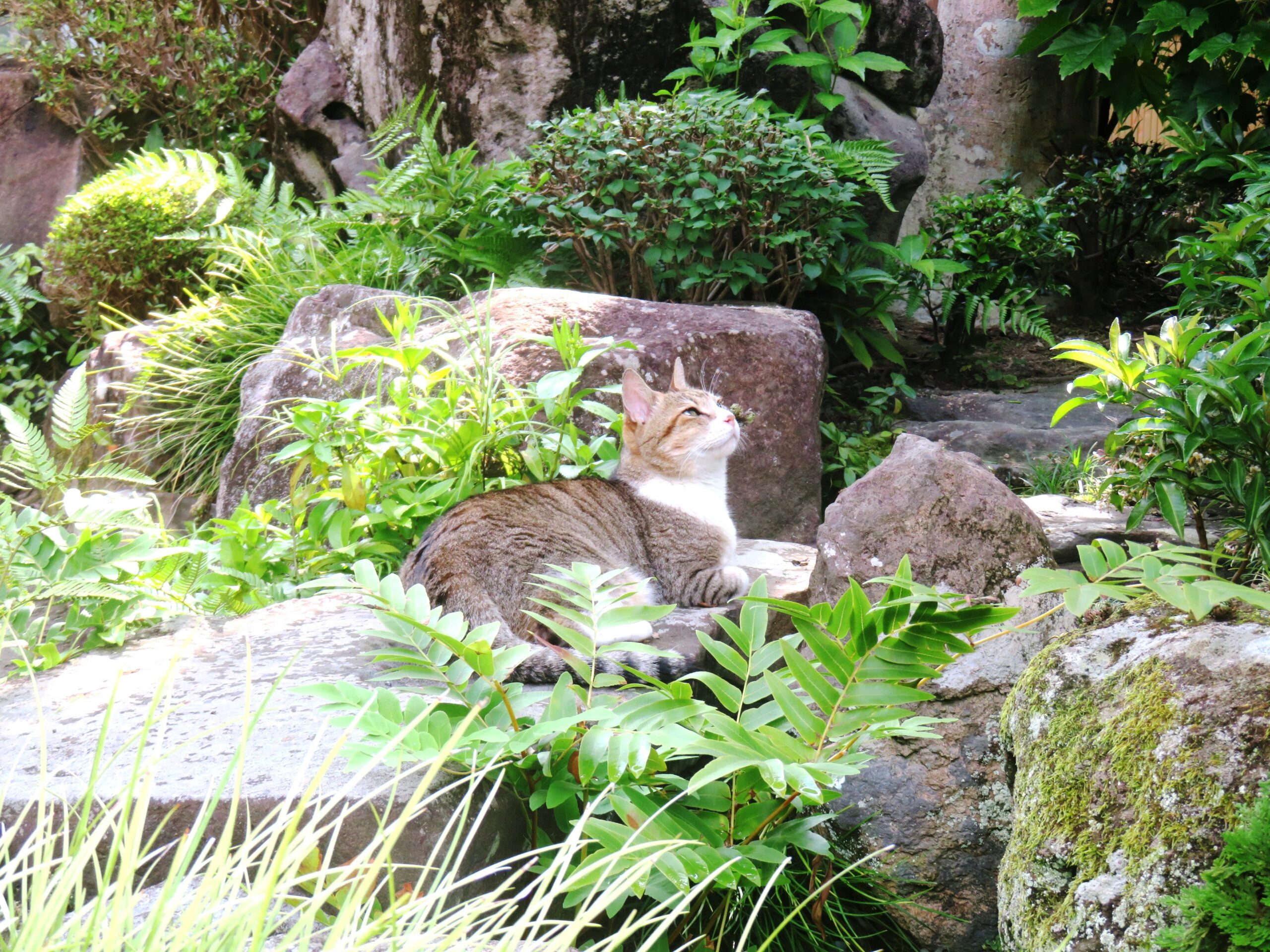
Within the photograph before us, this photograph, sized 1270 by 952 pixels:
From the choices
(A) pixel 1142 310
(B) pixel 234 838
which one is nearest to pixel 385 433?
(B) pixel 234 838

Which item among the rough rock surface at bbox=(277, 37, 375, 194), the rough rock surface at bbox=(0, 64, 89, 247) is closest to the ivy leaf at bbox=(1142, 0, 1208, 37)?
the rough rock surface at bbox=(277, 37, 375, 194)

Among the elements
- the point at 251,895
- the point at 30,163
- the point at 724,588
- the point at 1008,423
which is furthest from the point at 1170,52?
the point at 30,163

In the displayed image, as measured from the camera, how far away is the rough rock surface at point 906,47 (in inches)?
290

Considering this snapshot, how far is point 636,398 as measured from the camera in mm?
4109

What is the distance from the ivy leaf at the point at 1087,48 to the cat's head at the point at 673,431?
4.98 m

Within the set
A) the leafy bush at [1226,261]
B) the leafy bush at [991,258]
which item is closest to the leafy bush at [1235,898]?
the leafy bush at [1226,261]

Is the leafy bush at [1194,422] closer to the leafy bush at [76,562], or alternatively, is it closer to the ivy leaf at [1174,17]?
the leafy bush at [76,562]

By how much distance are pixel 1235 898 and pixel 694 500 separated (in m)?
2.80

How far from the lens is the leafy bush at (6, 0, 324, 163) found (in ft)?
30.1

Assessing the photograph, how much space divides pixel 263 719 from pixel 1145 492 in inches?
106

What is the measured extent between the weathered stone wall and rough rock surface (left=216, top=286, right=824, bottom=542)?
430 centimetres

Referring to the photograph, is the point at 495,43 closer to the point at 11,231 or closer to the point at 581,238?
the point at 581,238

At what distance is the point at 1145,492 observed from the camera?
3.16m

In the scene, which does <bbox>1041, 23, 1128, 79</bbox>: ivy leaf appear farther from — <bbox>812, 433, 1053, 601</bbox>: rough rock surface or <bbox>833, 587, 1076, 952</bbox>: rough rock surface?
<bbox>833, 587, 1076, 952</bbox>: rough rock surface
